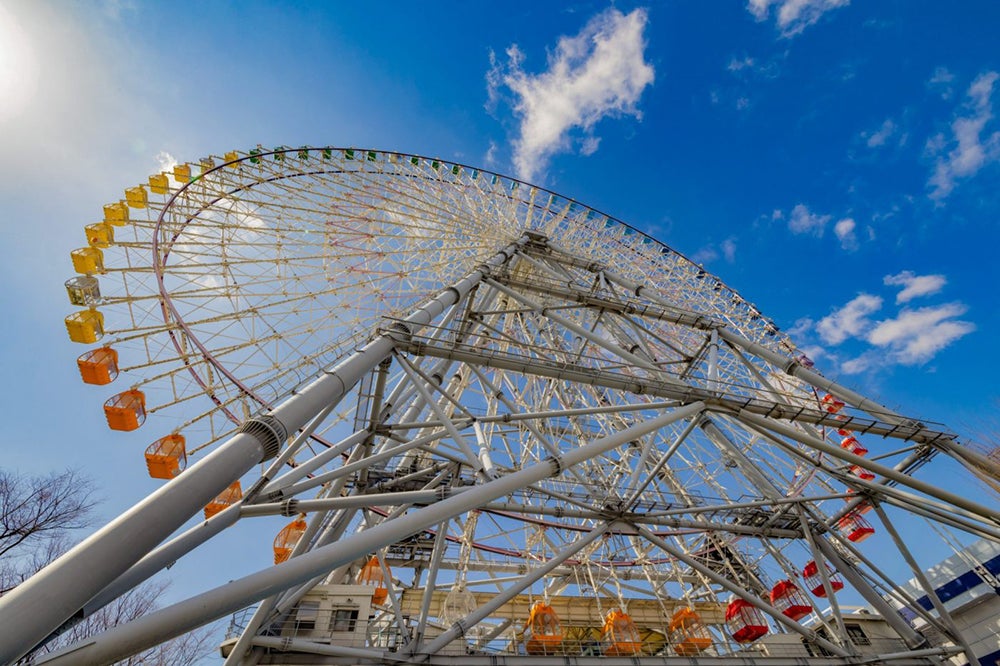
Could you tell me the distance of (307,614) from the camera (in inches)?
479

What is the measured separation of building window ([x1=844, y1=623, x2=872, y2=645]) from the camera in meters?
17.7

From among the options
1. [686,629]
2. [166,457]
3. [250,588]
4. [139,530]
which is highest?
[166,457]

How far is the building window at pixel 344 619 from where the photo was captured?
12.2 m

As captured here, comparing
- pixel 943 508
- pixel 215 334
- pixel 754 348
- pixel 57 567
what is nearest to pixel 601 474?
pixel 754 348

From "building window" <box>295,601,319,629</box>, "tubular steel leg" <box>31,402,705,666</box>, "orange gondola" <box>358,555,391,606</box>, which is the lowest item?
"tubular steel leg" <box>31,402,705,666</box>

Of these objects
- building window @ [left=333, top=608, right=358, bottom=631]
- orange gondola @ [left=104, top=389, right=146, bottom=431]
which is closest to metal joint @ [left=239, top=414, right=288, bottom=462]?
orange gondola @ [left=104, top=389, right=146, bottom=431]

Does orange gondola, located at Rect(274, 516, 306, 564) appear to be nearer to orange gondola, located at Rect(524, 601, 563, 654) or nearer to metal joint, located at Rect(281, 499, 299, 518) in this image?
metal joint, located at Rect(281, 499, 299, 518)

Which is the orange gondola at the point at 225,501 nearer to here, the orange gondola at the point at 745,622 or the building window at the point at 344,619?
the building window at the point at 344,619

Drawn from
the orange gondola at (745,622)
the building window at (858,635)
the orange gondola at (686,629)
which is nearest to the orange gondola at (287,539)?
the orange gondola at (686,629)

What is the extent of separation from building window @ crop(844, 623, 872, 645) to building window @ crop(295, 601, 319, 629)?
17904mm

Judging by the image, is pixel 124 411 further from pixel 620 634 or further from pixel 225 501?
pixel 620 634

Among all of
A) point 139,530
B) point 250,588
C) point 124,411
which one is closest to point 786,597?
point 250,588

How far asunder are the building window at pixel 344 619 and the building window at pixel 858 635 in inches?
668

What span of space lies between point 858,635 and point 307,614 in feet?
63.4
